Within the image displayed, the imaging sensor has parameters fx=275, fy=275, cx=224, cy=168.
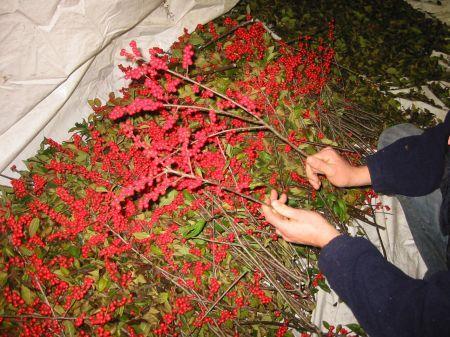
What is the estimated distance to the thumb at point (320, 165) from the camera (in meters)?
1.92

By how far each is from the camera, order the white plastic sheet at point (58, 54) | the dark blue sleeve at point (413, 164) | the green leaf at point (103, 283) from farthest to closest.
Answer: the green leaf at point (103, 283) → the dark blue sleeve at point (413, 164) → the white plastic sheet at point (58, 54)

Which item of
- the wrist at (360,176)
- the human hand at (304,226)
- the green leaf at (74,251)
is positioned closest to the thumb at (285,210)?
the human hand at (304,226)

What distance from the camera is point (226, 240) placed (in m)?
2.03

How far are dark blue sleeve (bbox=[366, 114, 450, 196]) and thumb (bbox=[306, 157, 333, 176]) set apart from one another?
0.32 metres

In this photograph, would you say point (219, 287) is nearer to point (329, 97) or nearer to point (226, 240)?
point (226, 240)

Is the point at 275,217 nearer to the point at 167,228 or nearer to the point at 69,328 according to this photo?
the point at 167,228

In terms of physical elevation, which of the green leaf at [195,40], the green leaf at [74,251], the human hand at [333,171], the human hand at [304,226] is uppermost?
A: the green leaf at [195,40]

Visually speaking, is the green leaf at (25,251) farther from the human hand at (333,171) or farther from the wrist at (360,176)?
the wrist at (360,176)

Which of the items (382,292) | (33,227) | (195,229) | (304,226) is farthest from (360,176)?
(33,227)

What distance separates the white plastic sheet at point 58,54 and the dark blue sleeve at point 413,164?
216 centimetres


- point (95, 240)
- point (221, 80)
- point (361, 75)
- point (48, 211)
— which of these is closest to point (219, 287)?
point (95, 240)

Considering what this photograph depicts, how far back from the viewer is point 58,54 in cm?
186

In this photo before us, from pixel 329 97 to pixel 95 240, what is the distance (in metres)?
2.54

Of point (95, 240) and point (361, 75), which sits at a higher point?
point (95, 240)
